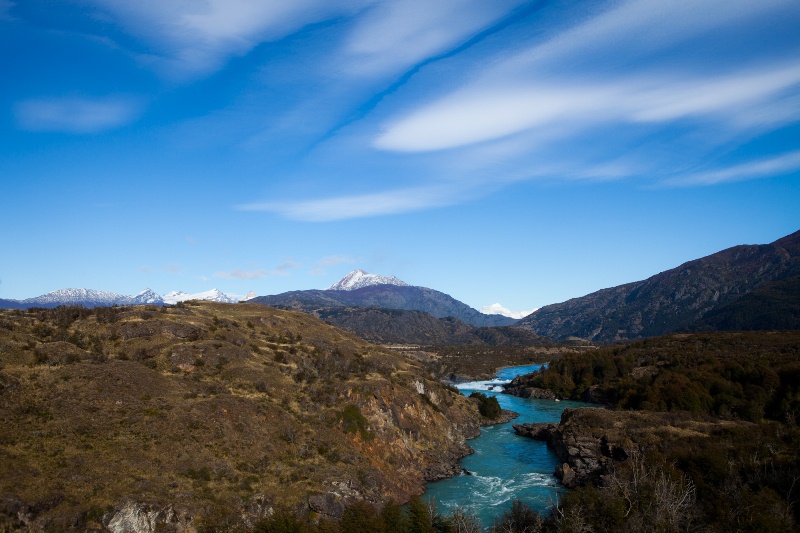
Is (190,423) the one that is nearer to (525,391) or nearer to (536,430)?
(536,430)

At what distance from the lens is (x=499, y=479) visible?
2623 inches

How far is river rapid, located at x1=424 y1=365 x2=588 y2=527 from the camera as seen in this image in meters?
56.7

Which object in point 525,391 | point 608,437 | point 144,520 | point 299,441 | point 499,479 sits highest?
point 299,441

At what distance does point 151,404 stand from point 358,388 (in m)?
26.8

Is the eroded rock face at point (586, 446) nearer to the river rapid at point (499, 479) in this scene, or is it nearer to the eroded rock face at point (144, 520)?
the river rapid at point (499, 479)

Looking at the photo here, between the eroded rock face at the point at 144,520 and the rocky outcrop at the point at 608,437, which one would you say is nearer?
the eroded rock face at the point at 144,520

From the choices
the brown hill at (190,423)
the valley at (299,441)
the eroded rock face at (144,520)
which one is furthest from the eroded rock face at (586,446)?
the eroded rock face at (144,520)

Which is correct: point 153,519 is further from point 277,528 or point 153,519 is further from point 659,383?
point 659,383

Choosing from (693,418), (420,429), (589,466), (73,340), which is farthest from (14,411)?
(693,418)

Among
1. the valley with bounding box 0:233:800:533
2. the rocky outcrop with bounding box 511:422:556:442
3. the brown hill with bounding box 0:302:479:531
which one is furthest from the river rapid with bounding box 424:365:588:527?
the brown hill with bounding box 0:302:479:531

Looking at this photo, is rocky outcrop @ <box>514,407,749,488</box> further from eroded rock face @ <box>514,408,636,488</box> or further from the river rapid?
the river rapid

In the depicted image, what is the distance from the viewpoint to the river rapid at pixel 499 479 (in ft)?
186

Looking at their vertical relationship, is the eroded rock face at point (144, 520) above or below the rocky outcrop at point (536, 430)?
above

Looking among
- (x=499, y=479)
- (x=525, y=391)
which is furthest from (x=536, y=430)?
(x=525, y=391)
